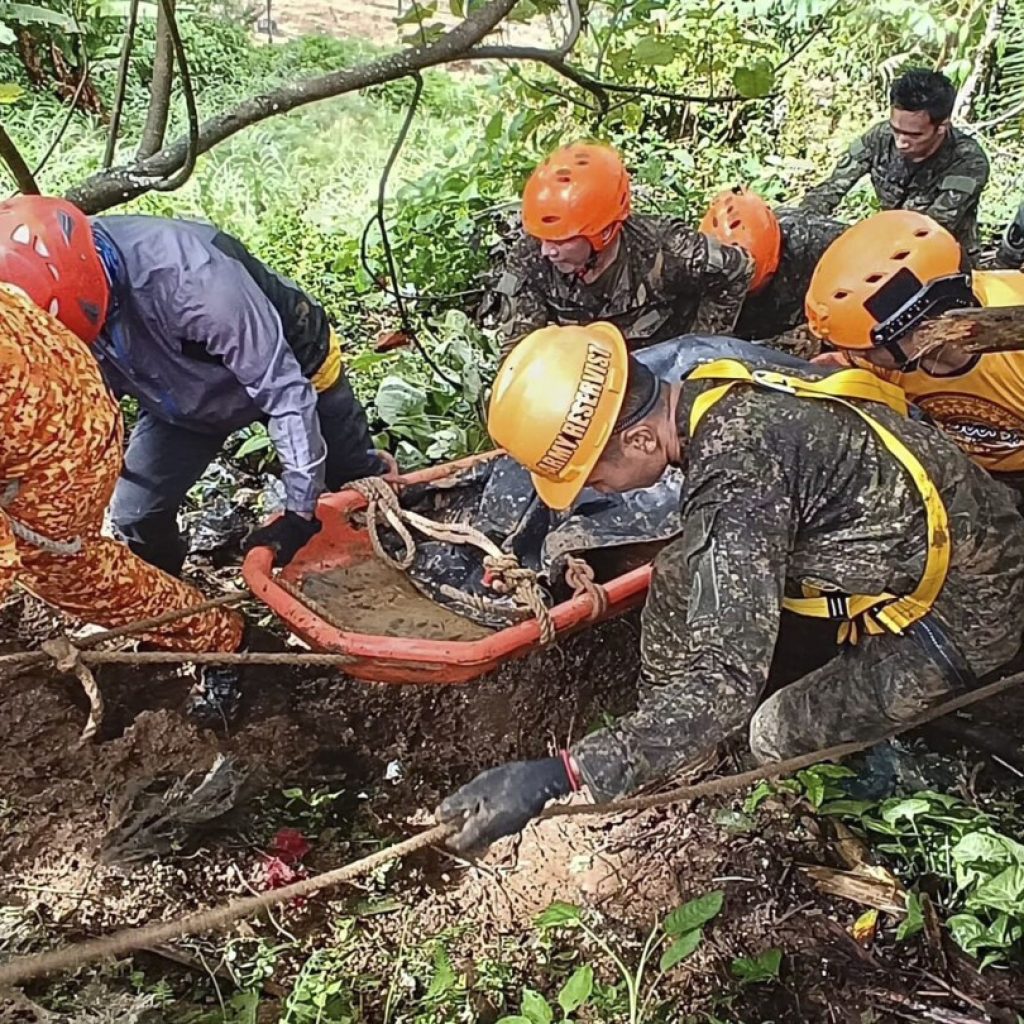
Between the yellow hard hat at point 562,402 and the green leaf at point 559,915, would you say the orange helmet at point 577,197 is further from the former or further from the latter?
the green leaf at point 559,915

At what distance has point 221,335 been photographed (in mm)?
3217

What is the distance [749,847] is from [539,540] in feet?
4.15

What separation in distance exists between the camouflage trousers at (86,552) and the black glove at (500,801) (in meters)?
1.26

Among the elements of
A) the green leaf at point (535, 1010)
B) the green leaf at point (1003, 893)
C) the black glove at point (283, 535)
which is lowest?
the green leaf at point (1003, 893)

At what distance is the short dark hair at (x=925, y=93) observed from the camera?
17.8ft

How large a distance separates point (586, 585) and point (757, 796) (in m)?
0.82

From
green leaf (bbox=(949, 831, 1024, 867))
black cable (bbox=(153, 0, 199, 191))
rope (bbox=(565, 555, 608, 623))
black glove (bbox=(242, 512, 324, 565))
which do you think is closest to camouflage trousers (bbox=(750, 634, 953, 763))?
green leaf (bbox=(949, 831, 1024, 867))

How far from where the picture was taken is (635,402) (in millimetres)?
2678

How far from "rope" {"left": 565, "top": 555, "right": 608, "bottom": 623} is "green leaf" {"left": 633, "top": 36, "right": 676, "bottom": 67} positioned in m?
1.55

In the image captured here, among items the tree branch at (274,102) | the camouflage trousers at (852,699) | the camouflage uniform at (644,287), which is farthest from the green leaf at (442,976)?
the camouflage uniform at (644,287)

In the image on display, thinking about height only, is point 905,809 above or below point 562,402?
below

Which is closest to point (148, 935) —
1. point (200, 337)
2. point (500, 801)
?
point (500, 801)

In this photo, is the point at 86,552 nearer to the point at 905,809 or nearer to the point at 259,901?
the point at 259,901

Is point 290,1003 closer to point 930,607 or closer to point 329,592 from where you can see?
point 329,592
